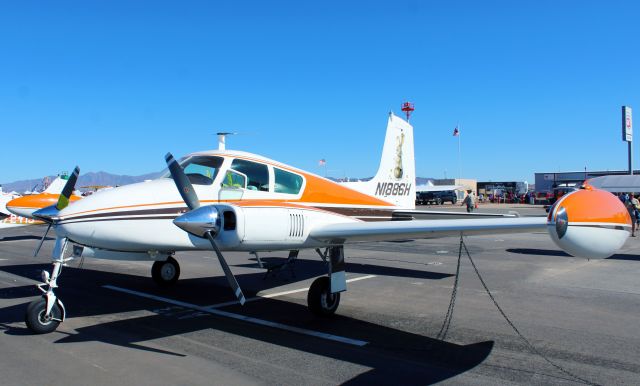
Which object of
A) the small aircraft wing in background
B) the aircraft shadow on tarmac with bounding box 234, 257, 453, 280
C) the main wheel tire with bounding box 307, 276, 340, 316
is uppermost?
the small aircraft wing in background

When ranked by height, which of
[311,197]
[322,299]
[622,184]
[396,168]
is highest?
[622,184]

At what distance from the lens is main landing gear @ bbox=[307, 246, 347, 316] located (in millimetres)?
7812

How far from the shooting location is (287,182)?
791 cm

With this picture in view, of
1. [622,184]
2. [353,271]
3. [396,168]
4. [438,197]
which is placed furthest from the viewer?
[438,197]

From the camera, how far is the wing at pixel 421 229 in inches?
231

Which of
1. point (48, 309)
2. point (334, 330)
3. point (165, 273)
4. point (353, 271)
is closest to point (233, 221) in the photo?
point (334, 330)

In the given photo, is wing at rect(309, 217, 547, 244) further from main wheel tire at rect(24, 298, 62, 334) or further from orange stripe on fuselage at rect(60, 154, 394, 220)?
main wheel tire at rect(24, 298, 62, 334)

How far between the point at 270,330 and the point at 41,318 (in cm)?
326

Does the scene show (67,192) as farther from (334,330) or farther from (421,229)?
(421,229)

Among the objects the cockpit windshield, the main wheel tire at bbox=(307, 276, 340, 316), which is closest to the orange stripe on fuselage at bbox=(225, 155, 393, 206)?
the cockpit windshield

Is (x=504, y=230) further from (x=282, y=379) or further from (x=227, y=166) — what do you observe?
(x=227, y=166)

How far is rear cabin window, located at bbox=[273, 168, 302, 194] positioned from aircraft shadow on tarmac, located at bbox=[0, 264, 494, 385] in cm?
211

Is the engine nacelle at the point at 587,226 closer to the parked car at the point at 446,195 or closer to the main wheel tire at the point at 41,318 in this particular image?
the main wheel tire at the point at 41,318

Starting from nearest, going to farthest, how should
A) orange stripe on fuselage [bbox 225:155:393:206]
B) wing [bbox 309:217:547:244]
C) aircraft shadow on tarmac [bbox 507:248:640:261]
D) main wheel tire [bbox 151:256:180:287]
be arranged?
wing [bbox 309:217:547:244]
orange stripe on fuselage [bbox 225:155:393:206]
main wheel tire [bbox 151:256:180:287]
aircraft shadow on tarmac [bbox 507:248:640:261]
